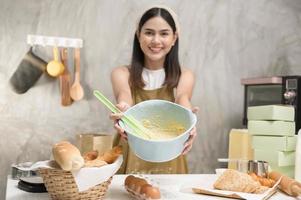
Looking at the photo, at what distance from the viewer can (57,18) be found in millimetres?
2252

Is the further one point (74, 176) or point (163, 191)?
point (163, 191)

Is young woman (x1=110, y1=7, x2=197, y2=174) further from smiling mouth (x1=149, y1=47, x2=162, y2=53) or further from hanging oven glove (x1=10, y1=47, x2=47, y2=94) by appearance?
hanging oven glove (x1=10, y1=47, x2=47, y2=94)

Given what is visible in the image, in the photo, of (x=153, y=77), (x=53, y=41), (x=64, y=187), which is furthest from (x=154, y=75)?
(x=64, y=187)

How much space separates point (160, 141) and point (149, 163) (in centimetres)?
61

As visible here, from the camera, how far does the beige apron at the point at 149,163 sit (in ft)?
5.23

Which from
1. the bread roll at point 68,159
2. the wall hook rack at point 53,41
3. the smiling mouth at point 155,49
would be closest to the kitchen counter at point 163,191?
the bread roll at point 68,159

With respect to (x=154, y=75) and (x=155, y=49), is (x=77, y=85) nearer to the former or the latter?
(x=154, y=75)

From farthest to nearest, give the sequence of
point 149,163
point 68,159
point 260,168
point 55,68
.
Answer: point 55,68 → point 149,163 → point 260,168 → point 68,159

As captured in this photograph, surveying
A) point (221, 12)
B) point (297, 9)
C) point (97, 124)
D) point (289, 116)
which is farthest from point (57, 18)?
point (297, 9)

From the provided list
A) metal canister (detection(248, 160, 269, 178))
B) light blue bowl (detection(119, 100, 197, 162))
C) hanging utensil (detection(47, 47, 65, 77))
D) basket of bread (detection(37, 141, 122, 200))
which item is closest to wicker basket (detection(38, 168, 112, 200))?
basket of bread (detection(37, 141, 122, 200))

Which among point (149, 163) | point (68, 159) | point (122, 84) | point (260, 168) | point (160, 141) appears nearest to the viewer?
point (68, 159)

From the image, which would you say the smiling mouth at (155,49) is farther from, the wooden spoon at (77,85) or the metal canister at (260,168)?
the wooden spoon at (77,85)

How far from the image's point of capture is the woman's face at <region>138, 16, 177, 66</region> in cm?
162

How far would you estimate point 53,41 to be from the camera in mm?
2213
